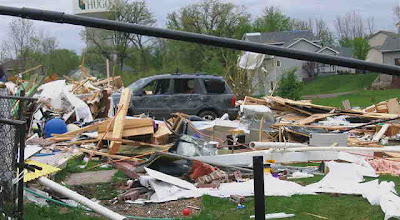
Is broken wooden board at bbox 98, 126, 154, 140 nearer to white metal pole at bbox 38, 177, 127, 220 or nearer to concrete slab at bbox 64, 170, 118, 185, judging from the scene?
concrete slab at bbox 64, 170, 118, 185

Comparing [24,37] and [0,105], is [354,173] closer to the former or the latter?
[0,105]

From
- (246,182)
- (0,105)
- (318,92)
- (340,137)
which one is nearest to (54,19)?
(0,105)

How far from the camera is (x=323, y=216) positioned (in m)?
5.83

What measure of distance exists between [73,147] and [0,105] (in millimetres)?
6918

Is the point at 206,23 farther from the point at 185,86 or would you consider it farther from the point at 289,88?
the point at 185,86

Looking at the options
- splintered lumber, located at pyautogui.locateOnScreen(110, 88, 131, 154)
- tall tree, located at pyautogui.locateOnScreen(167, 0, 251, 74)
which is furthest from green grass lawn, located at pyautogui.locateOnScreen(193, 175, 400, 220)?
tall tree, located at pyautogui.locateOnScreen(167, 0, 251, 74)

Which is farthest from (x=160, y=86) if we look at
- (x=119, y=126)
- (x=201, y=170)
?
(x=201, y=170)

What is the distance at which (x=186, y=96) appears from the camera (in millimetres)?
16844

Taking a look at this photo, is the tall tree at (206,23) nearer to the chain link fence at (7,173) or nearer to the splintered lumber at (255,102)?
the splintered lumber at (255,102)

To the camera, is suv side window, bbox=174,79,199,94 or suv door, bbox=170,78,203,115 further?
suv side window, bbox=174,79,199,94

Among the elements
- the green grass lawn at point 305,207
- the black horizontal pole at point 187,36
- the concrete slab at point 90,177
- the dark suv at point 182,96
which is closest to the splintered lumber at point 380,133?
the dark suv at point 182,96

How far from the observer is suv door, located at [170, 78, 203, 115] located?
1672 centimetres

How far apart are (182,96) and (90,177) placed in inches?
333

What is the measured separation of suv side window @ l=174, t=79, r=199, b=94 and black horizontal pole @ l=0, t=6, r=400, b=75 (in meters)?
15.3
